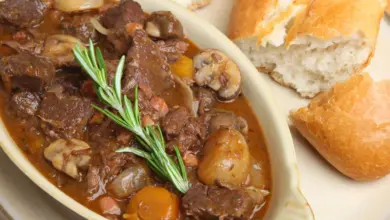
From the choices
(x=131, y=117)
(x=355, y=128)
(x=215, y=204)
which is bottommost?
(x=355, y=128)

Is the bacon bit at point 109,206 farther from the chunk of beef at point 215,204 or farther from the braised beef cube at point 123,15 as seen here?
the braised beef cube at point 123,15

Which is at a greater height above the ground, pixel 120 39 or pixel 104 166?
pixel 120 39

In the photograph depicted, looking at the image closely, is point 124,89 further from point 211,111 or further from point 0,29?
point 0,29

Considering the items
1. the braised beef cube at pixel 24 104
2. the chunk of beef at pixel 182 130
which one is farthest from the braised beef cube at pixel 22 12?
the chunk of beef at pixel 182 130

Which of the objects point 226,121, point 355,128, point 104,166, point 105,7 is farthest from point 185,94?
point 355,128

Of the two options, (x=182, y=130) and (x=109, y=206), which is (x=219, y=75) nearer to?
(x=182, y=130)

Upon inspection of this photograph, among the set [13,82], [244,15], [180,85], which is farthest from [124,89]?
[244,15]

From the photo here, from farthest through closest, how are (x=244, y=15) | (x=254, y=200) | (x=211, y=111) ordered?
1. (x=244, y=15)
2. (x=211, y=111)
3. (x=254, y=200)
